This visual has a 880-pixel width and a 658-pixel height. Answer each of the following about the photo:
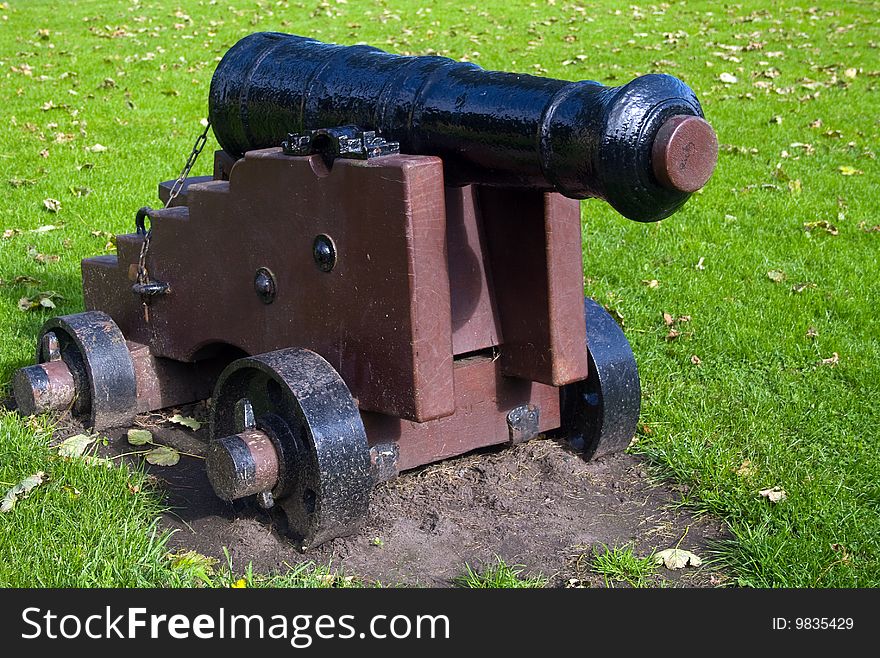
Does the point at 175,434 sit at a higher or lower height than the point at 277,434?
lower

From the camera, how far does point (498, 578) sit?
3336 mm

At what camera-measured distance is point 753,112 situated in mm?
10086

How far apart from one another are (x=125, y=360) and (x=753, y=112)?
7.13m

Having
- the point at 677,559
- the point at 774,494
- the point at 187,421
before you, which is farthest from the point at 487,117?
the point at 187,421

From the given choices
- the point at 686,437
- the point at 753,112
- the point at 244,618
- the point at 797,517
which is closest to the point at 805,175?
the point at 753,112

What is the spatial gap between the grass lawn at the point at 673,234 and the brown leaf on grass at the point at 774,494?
1.1 inches

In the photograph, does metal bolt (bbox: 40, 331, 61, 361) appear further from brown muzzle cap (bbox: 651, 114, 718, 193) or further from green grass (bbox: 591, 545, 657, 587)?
brown muzzle cap (bbox: 651, 114, 718, 193)

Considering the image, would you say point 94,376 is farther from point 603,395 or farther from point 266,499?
point 603,395

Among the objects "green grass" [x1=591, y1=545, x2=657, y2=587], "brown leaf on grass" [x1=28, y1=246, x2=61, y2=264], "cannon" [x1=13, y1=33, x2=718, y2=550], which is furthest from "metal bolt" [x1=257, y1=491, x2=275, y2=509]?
"brown leaf on grass" [x1=28, y1=246, x2=61, y2=264]

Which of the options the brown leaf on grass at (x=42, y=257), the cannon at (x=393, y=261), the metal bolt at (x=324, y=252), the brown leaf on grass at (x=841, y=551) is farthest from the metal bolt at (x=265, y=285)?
Answer: the brown leaf on grass at (x=42, y=257)

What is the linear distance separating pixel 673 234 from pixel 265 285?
150 inches

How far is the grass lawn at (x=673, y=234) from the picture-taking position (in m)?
3.62

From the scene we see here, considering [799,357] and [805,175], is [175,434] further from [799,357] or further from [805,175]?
[805,175]

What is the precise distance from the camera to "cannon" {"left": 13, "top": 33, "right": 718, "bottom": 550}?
309 centimetres
